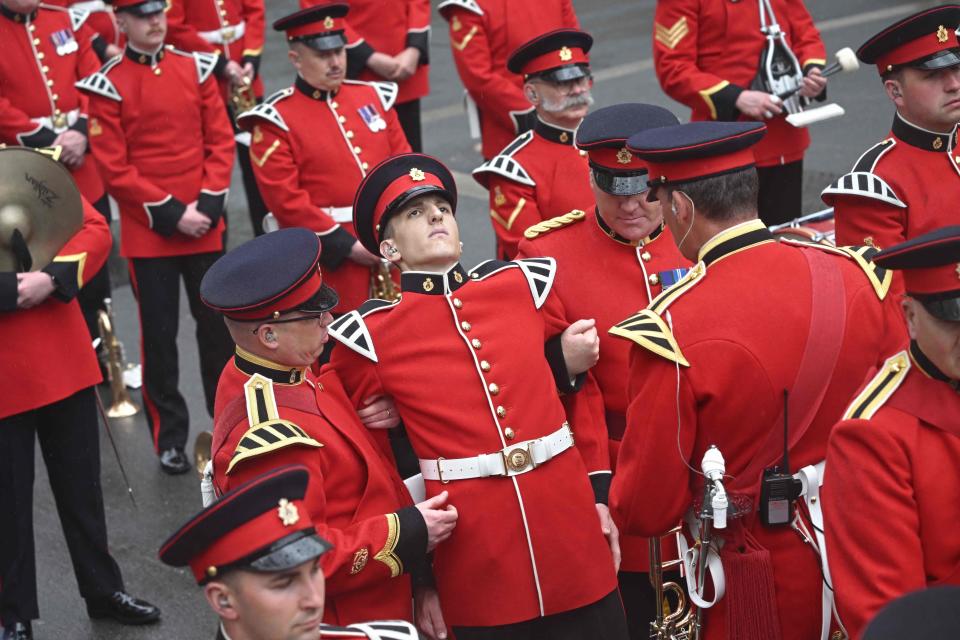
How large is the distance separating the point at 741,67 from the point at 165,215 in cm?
301

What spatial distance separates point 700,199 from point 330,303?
3.48 feet

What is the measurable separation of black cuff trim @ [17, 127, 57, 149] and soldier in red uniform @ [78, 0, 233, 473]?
901mm

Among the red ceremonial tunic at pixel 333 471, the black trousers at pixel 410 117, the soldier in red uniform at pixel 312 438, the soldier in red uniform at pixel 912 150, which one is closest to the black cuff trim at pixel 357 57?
the black trousers at pixel 410 117

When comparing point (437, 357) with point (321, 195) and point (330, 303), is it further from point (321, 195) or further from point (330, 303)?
point (321, 195)

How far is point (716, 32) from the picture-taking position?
6.66 m

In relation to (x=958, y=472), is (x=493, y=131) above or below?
below

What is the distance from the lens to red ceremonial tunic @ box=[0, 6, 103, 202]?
739cm

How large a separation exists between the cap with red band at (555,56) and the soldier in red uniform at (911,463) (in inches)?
120

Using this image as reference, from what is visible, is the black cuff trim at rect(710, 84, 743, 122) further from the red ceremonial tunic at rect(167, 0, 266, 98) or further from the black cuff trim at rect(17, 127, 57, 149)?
the black cuff trim at rect(17, 127, 57, 149)

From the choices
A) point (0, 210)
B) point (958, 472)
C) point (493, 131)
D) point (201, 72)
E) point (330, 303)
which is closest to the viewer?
point (958, 472)

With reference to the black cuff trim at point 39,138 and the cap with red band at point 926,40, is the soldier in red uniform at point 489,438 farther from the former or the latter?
the black cuff trim at point 39,138

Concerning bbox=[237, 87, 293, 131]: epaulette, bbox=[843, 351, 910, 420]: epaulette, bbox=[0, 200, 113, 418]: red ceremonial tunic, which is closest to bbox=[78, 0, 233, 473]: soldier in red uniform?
bbox=[237, 87, 293, 131]: epaulette

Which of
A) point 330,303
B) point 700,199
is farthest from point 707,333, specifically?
point 330,303

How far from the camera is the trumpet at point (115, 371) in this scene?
291 inches
